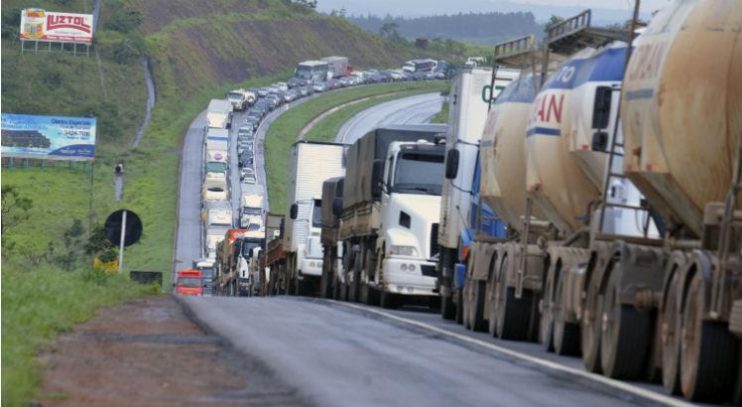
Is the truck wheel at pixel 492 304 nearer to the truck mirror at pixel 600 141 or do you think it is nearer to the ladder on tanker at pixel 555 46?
the ladder on tanker at pixel 555 46

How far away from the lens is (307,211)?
52.9 meters

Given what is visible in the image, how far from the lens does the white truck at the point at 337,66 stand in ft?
584

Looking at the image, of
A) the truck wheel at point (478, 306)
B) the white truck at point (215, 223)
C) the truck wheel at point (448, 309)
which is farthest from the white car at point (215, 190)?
the truck wheel at point (478, 306)

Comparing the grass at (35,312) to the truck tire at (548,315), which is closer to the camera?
the grass at (35,312)

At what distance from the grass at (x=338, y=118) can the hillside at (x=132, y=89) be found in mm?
9727

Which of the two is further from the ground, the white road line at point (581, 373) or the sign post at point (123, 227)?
the sign post at point (123, 227)

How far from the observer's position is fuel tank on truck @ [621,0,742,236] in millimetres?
15570


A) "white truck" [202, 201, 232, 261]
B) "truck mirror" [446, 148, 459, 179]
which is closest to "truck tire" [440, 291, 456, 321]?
"truck mirror" [446, 148, 459, 179]

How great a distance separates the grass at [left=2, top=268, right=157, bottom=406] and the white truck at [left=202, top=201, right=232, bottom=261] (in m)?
59.2

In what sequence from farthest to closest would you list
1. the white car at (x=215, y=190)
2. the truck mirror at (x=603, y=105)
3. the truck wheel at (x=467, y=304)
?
the white car at (x=215, y=190)
the truck wheel at (x=467, y=304)
the truck mirror at (x=603, y=105)

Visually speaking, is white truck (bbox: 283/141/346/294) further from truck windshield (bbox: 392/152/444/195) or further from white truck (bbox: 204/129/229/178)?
white truck (bbox: 204/129/229/178)

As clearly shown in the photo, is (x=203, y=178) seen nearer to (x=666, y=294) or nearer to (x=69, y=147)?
(x=69, y=147)

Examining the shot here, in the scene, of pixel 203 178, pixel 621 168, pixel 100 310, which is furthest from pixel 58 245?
pixel 621 168

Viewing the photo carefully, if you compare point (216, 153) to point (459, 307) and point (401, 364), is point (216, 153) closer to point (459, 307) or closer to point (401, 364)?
point (459, 307)
